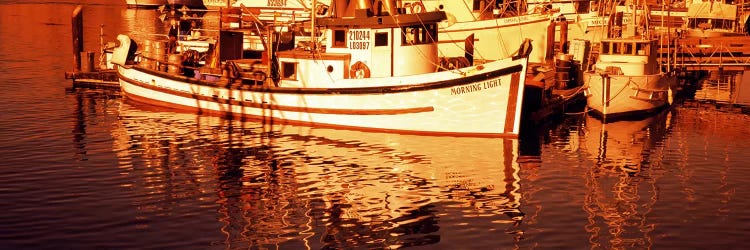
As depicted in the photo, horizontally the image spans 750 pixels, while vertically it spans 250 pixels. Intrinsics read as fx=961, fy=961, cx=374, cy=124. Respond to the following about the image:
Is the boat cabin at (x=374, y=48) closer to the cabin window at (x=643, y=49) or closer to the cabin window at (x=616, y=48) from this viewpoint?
the cabin window at (x=616, y=48)

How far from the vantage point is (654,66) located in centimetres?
4772

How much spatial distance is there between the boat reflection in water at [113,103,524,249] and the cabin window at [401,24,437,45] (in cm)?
410

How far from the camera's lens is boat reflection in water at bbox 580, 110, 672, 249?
85.6 feet

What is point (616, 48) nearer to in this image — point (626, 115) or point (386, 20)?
point (626, 115)

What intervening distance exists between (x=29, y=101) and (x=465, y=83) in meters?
24.3

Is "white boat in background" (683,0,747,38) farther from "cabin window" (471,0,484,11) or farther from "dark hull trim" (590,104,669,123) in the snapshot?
"dark hull trim" (590,104,669,123)

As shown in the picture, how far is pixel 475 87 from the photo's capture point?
1512 inches

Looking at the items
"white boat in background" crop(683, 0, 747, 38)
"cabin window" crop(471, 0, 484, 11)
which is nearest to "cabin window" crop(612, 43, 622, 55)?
"cabin window" crop(471, 0, 484, 11)

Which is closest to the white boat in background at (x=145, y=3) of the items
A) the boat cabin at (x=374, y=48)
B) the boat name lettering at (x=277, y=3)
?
the boat name lettering at (x=277, y=3)

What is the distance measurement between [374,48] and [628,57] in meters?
13.7

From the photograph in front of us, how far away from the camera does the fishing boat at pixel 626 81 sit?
45.7 metres

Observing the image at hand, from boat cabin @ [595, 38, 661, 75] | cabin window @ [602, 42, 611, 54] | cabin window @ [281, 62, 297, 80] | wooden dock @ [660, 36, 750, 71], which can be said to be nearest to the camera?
cabin window @ [281, 62, 297, 80]

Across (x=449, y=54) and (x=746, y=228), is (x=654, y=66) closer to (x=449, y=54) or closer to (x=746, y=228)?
(x=449, y=54)

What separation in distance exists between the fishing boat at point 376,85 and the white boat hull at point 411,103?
40 mm
